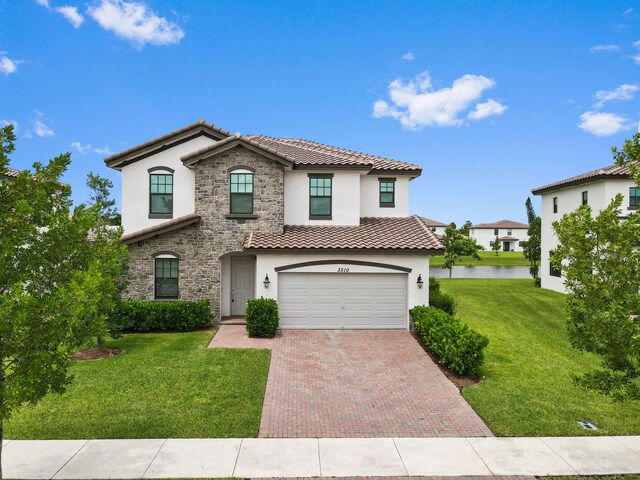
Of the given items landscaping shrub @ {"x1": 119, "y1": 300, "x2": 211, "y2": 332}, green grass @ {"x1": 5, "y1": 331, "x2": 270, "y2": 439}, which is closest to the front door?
landscaping shrub @ {"x1": 119, "y1": 300, "x2": 211, "y2": 332}

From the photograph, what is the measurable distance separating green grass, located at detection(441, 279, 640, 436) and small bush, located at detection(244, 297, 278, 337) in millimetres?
7487

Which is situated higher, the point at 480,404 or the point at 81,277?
the point at 81,277

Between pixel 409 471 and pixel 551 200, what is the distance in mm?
30233

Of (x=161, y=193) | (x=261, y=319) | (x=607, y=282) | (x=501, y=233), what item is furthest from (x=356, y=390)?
(x=501, y=233)

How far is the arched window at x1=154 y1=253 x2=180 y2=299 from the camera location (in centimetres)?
1759

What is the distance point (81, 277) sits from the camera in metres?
5.93

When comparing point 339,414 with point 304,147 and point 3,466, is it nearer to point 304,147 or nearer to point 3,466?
point 3,466

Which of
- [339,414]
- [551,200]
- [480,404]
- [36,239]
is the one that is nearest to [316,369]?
[339,414]

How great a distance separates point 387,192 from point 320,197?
12.5 feet

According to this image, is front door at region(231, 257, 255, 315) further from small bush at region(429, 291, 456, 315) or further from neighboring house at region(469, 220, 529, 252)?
neighboring house at region(469, 220, 529, 252)

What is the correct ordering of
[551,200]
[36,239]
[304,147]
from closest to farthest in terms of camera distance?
1. [36,239]
2. [304,147]
3. [551,200]

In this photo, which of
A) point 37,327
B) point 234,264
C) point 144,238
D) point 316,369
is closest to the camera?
point 37,327

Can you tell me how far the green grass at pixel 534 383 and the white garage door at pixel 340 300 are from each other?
427 centimetres

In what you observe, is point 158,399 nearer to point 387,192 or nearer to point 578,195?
point 387,192
